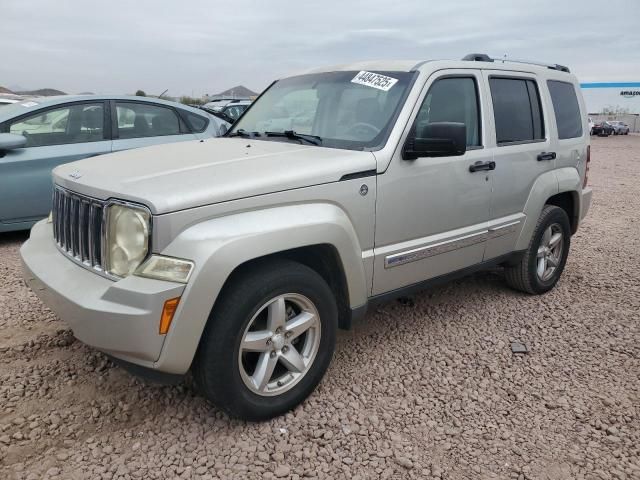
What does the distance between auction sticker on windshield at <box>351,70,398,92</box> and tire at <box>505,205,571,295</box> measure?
1.90 metres

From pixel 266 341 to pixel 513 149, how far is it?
2.46m

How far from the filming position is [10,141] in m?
5.20

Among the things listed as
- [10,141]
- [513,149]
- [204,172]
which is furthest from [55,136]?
[513,149]

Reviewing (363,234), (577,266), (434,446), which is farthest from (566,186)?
(434,446)

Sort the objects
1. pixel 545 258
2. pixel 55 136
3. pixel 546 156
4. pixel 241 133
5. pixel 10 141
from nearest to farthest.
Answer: pixel 241 133, pixel 546 156, pixel 545 258, pixel 10 141, pixel 55 136

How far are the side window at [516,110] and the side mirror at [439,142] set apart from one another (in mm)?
988

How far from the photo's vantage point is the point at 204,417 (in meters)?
2.80

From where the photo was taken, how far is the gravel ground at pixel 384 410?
2.48 m

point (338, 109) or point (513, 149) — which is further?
point (513, 149)

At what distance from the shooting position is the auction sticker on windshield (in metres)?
3.38

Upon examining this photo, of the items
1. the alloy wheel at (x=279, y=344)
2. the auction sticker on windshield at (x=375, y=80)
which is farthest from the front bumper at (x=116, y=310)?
the auction sticker on windshield at (x=375, y=80)

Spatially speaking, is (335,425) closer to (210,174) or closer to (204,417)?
(204,417)

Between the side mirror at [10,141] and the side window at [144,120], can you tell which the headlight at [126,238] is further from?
the side window at [144,120]

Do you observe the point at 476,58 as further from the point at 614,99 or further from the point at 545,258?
the point at 614,99
